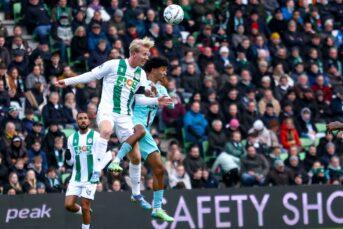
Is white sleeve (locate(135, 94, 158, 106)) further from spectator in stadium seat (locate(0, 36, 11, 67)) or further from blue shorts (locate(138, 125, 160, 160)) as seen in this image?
spectator in stadium seat (locate(0, 36, 11, 67))

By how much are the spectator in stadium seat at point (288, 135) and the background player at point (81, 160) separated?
843cm

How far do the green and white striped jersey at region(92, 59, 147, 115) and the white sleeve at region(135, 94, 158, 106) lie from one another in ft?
0.34

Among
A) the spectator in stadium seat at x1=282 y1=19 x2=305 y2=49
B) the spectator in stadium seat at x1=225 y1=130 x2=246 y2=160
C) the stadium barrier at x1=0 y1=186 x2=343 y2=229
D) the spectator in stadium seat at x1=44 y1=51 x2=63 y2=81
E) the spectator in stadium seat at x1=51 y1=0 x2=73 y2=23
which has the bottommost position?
the stadium barrier at x1=0 y1=186 x2=343 y2=229

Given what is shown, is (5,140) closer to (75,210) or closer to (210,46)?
(75,210)

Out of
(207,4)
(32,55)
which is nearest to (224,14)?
(207,4)

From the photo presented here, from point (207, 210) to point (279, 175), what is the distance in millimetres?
2911

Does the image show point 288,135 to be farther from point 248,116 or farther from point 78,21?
point 78,21

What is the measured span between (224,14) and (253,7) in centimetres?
90

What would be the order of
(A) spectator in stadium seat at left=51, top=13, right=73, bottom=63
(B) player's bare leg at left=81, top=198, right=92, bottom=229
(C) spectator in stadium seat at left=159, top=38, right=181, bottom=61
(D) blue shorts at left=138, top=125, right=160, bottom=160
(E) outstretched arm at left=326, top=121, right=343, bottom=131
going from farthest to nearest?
(C) spectator in stadium seat at left=159, top=38, right=181, bottom=61
(A) spectator in stadium seat at left=51, top=13, right=73, bottom=63
(B) player's bare leg at left=81, top=198, right=92, bottom=229
(D) blue shorts at left=138, top=125, right=160, bottom=160
(E) outstretched arm at left=326, top=121, right=343, bottom=131

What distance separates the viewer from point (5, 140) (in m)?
26.5

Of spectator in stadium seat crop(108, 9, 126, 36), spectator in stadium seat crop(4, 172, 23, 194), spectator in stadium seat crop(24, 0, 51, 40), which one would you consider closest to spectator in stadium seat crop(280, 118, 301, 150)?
spectator in stadium seat crop(108, 9, 126, 36)

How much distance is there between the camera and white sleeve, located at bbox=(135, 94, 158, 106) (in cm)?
2035

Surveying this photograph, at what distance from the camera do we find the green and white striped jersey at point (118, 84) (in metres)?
20.6

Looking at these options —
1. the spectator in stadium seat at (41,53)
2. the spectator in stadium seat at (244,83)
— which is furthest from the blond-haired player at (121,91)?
the spectator in stadium seat at (244,83)
